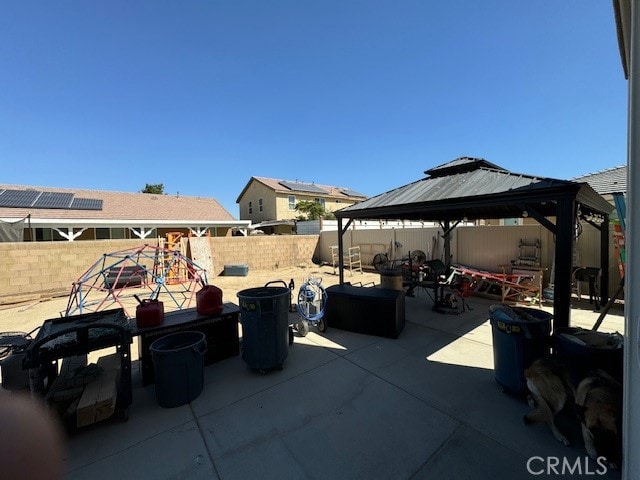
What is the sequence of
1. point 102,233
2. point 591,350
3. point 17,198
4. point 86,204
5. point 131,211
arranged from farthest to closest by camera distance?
point 131,211
point 86,204
point 102,233
point 17,198
point 591,350

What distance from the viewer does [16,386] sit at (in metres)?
3.12

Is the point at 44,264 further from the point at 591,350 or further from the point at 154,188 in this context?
the point at 154,188

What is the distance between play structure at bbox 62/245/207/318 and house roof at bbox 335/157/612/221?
5.14 m

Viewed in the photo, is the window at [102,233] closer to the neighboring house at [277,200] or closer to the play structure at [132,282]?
the play structure at [132,282]

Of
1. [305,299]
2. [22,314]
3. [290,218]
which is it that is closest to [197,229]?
[290,218]

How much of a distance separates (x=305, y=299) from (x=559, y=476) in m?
4.15

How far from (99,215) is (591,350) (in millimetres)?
20272

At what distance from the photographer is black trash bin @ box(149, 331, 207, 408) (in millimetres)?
3172

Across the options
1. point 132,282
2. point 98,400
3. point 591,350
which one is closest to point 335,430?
point 98,400

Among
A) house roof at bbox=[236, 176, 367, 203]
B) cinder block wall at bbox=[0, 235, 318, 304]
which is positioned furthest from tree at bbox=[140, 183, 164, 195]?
cinder block wall at bbox=[0, 235, 318, 304]

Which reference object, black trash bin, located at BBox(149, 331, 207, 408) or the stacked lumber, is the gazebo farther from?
the stacked lumber

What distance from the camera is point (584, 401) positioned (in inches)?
95.1

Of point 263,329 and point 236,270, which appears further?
Result: point 236,270

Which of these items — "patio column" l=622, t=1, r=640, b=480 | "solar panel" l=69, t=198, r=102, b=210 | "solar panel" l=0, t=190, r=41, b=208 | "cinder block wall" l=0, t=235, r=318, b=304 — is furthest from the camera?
"solar panel" l=69, t=198, r=102, b=210
